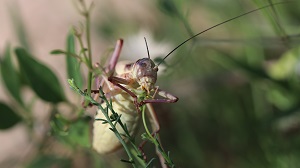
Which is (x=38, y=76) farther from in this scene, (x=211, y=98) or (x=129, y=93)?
(x=211, y=98)

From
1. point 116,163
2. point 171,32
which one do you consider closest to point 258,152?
point 116,163

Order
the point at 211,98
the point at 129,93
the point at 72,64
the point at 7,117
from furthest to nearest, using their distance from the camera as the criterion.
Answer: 1. the point at 211,98
2. the point at 7,117
3. the point at 72,64
4. the point at 129,93

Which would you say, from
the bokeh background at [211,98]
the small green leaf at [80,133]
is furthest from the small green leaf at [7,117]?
the small green leaf at [80,133]

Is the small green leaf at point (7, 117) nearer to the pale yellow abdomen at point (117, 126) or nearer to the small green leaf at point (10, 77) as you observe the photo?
the small green leaf at point (10, 77)

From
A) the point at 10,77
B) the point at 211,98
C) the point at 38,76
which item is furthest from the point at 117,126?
the point at 211,98

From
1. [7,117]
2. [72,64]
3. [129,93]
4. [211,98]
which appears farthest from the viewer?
[211,98]

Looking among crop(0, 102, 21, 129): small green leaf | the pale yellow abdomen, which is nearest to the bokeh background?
crop(0, 102, 21, 129): small green leaf

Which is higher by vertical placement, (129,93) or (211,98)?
(129,93)

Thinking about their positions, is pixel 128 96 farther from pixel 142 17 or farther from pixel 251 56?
pixel 142 17
